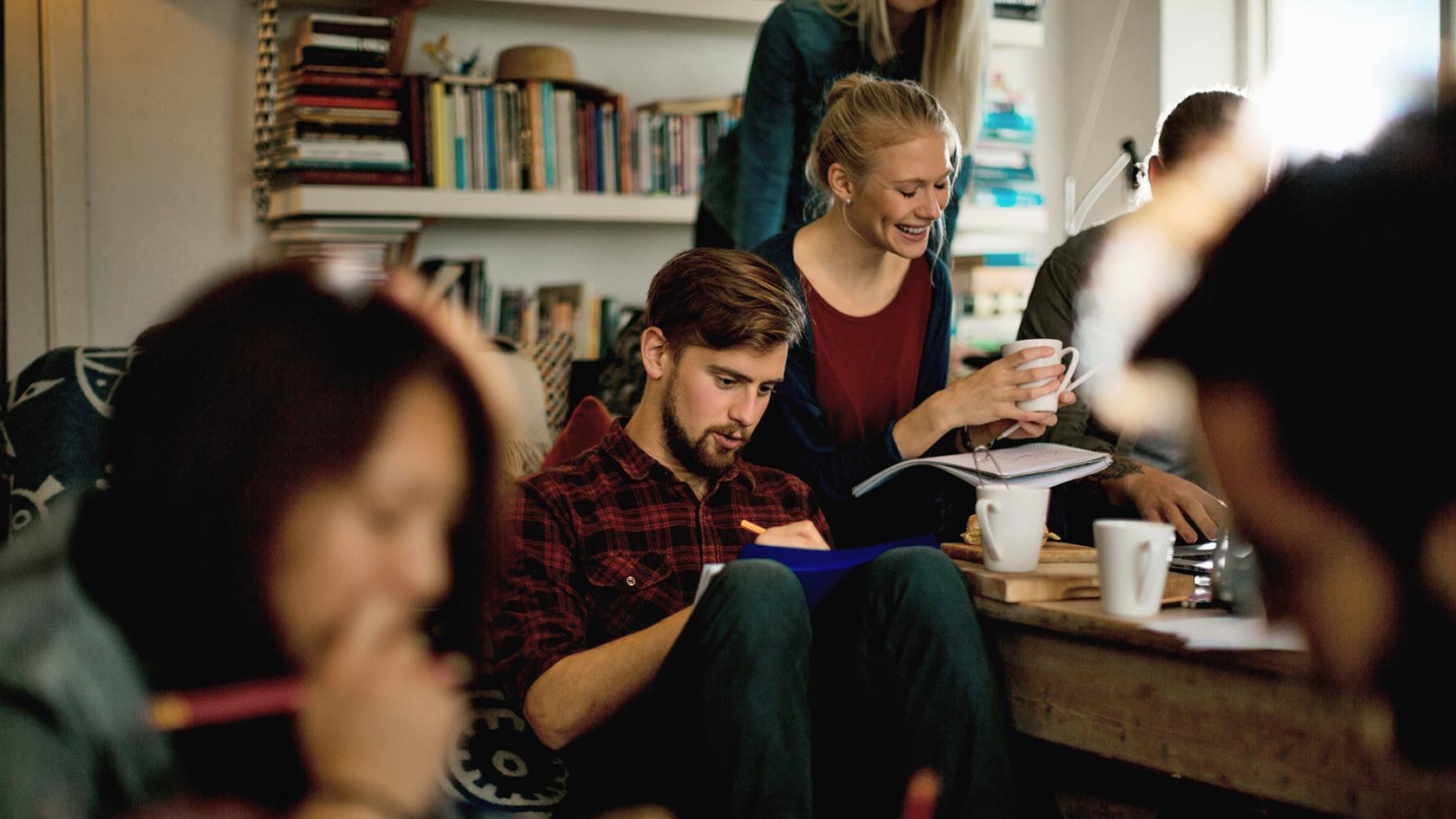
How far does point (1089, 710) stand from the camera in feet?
4.23

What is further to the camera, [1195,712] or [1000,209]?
[1000,209]

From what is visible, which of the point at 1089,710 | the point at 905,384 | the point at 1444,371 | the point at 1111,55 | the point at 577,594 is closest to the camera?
the point at 1444,371

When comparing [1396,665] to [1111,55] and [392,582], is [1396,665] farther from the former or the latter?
[1111,55]

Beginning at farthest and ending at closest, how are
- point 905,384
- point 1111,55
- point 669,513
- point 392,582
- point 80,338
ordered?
point 1111,55, point 80,338, point 905,384, point 669,513, point 392,582

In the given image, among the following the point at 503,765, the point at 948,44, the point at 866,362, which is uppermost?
the point at 948,44

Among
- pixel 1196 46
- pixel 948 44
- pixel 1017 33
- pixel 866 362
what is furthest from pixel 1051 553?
pixel 1196 46

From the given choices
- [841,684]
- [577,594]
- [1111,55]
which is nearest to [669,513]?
[577,594]

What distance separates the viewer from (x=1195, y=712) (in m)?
1.18

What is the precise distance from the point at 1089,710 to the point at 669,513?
0.66m

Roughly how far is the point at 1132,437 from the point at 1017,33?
1.81 metres

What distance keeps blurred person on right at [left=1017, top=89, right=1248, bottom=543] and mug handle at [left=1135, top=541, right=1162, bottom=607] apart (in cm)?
65

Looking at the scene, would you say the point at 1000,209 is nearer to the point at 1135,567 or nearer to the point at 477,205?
the point at 477,205

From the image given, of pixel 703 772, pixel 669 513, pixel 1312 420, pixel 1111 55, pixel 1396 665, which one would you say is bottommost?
pixel 703 772

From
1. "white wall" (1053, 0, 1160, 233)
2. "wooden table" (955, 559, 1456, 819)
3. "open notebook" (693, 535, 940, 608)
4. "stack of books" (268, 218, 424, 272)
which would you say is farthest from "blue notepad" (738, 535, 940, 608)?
"white wall" (1053, 0, 1160, 233)
